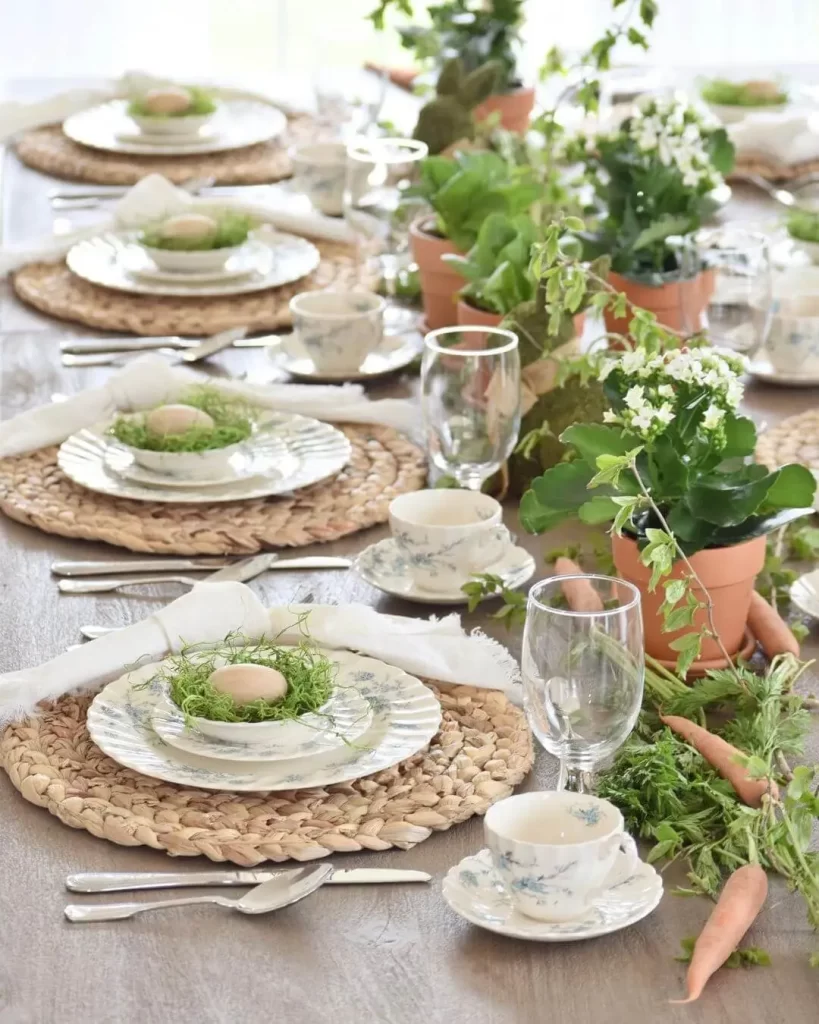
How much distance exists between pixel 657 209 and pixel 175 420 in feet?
2.07

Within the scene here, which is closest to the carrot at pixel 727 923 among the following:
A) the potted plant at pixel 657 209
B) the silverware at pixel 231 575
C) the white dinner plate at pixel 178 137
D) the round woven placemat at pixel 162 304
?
the silverware at pixel 231 575

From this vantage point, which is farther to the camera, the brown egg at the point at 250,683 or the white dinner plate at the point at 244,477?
the white dinner plate at the point at 244,477

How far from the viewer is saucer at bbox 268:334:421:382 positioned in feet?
6.11

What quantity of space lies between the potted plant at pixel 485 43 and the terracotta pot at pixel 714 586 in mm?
1548

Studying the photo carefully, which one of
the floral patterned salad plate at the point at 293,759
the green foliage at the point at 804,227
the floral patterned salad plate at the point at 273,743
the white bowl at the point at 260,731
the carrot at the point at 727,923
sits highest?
the carrot at the point at 727,923

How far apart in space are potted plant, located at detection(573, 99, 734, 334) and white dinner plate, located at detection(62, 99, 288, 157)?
985mm

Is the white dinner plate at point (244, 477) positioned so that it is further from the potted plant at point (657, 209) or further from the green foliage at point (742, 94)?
the green foliage at point (742, 94)

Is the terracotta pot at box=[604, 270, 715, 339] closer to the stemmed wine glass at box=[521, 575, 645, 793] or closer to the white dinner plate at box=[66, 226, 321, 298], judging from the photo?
the white dinner plate at box=[66, 226, 321, 298]

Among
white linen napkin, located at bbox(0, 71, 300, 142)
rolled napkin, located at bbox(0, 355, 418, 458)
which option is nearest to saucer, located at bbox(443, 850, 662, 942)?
rolled napkin, located at bbox(0, 355, 418, 458)

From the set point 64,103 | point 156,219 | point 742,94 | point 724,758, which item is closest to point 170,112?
point 64,103

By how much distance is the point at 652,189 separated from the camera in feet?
6.12

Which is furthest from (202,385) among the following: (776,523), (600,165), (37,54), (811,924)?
(37,54)

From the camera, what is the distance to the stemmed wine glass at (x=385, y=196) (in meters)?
2.08

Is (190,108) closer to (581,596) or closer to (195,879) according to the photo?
(581,596)
